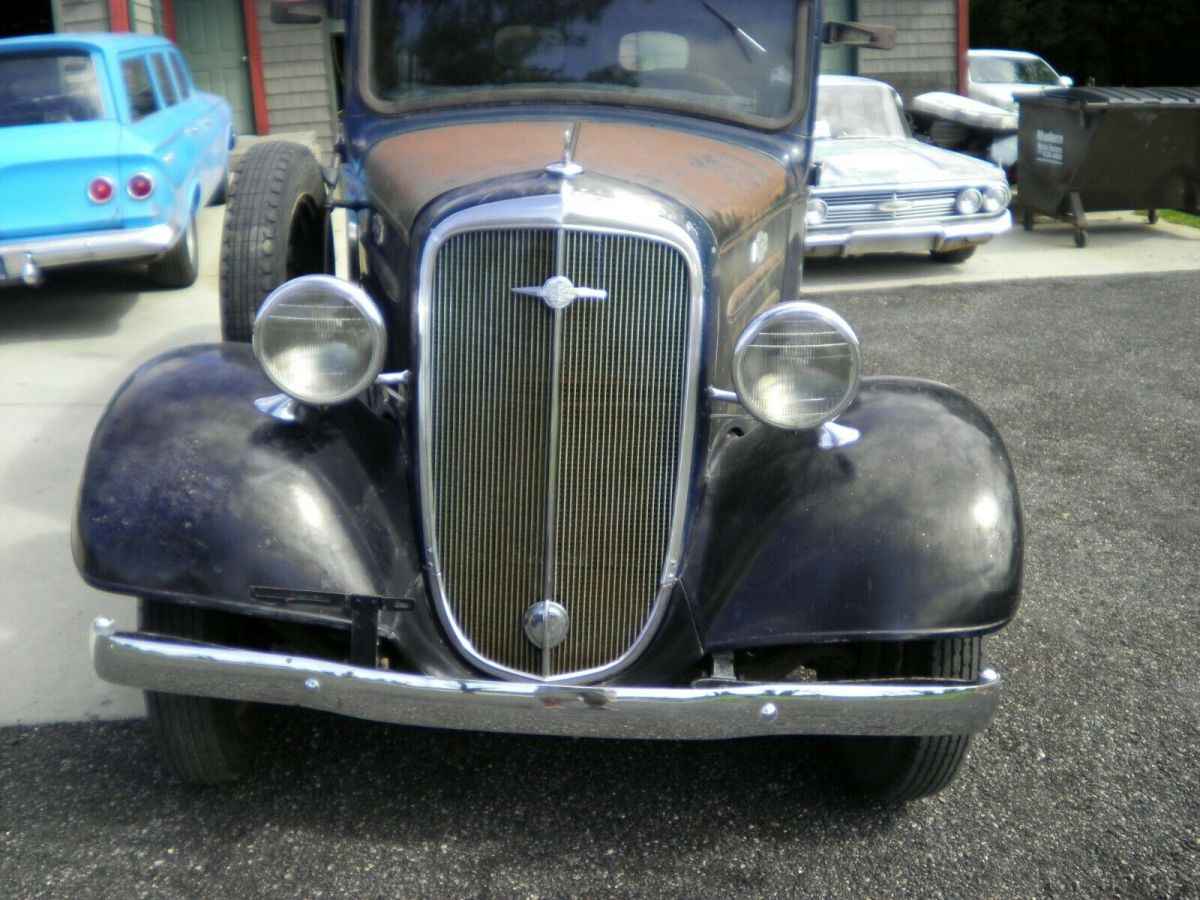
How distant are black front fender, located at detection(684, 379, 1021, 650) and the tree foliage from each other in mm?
24979

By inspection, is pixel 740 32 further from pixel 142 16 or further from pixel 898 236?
pixel 142 16

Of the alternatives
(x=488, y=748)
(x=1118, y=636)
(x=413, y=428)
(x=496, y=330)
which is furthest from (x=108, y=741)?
(x=1118, y=636)

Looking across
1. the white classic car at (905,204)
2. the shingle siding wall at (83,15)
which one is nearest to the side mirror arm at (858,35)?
the white classic car at (905,204)

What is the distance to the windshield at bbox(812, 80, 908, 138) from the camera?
9.82 meters

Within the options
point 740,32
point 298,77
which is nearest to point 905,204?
point 740,32

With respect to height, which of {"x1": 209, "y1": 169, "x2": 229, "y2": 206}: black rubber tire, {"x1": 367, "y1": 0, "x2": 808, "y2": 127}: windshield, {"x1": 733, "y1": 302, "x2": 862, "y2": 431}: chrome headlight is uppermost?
{"x1": 367, "y1": 0, "x2": 808, "y2": 127}: windshield

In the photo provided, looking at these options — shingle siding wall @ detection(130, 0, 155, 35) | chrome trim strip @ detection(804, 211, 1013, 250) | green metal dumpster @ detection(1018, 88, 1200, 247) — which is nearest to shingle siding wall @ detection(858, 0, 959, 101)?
green metal dumpster @ detection(1018, 88, 1200, 247)

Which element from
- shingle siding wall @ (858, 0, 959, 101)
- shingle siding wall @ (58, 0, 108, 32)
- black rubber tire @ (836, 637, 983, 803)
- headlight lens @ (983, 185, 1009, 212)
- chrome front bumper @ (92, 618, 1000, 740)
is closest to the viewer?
chrome front bumper @ (92, 618, 1000, 740)

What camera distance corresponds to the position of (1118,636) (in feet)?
11.7

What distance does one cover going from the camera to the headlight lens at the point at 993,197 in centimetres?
871

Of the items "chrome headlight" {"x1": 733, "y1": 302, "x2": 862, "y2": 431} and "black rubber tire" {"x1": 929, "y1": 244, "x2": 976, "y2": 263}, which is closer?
"chrome headlight" {"x1": 733, "y1": 302, "x2": 862, "y2": 431}

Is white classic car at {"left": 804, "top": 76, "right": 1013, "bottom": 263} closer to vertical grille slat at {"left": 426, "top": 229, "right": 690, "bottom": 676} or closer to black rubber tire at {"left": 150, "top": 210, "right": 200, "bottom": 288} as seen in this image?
black rubber tire at {"left": 150, "top": 210, "right": 200, "bottom": 288}

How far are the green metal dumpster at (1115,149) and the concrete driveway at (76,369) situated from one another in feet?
1.36

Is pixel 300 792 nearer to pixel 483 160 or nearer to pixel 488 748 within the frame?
pixel 488 748
